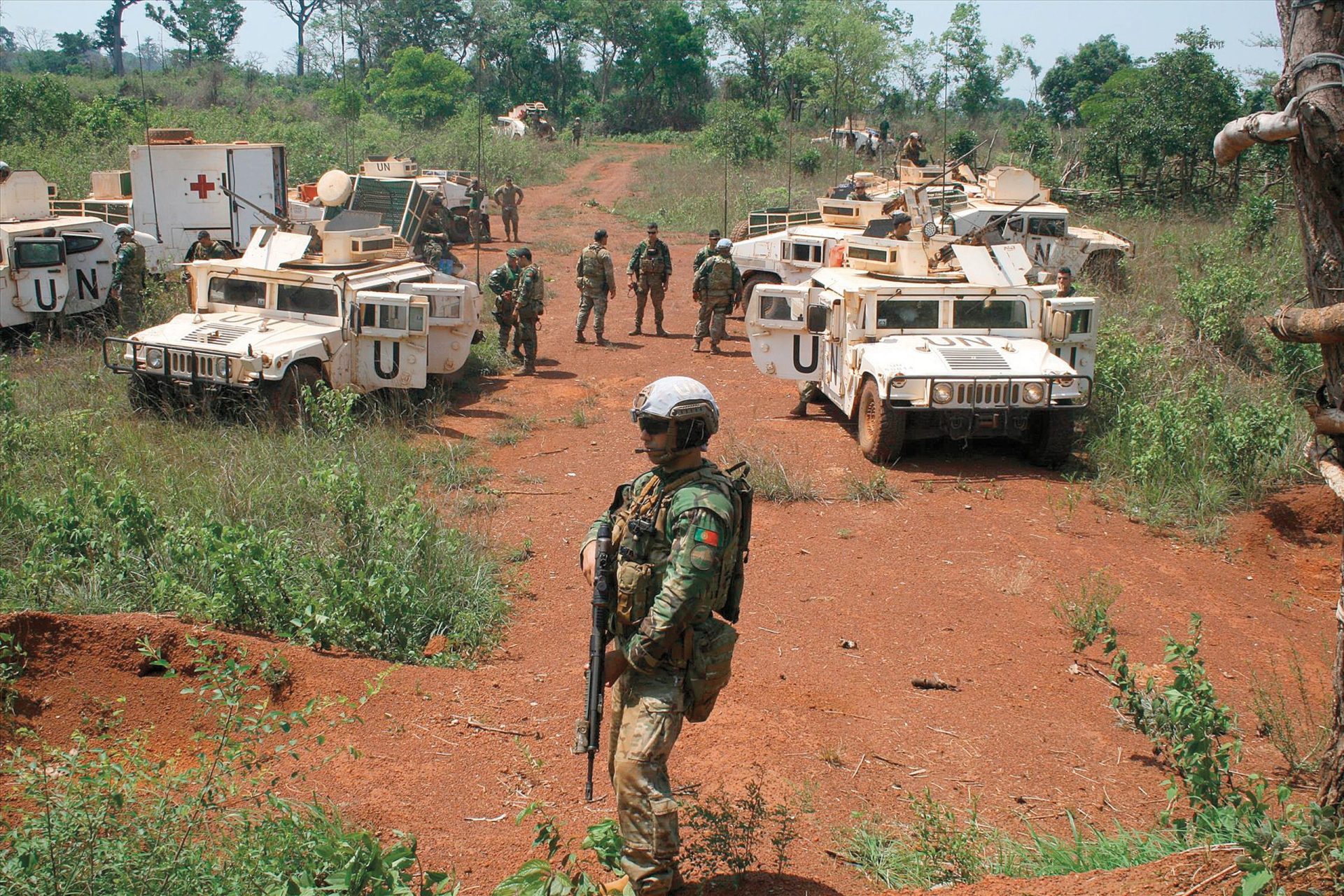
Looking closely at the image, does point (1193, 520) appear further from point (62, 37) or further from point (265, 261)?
A: point (62, 37)

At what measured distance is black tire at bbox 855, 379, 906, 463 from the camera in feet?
31.4

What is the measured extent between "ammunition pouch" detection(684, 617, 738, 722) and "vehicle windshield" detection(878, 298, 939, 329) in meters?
6.78

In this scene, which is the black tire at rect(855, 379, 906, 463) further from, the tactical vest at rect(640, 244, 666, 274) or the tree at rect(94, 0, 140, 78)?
the tree at rect(94, 0, 140, 78)

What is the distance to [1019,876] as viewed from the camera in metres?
3.98

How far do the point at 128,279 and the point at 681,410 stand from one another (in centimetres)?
1163

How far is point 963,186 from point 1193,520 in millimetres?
11326

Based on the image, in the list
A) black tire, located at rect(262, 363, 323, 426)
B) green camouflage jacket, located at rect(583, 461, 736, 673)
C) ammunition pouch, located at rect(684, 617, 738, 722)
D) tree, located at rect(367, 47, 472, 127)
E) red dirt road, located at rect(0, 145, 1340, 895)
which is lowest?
red dirt road, located at rect(0, 145, 1340, 895)

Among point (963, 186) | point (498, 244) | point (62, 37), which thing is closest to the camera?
point (963, 186)

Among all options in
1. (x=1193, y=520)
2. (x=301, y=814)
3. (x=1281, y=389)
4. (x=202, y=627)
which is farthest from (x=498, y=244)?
(x=301, y=814)

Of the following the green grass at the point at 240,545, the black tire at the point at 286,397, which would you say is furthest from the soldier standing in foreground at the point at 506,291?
the green grass at the point at 240,545

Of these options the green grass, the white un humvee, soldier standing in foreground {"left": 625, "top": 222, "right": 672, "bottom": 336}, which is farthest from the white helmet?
soldier standing in foreground {"left": 625, "top": 222, "right": 672, "bottom": 336}

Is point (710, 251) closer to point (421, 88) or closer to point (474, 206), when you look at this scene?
point (474, 206)

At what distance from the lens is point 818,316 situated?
10.6 m

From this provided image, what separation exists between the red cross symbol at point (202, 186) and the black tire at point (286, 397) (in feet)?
25.0
